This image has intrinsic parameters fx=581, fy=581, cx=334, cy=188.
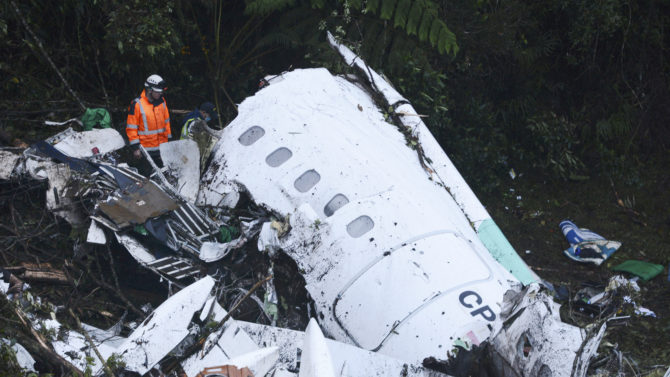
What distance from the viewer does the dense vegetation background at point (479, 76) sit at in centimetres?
774

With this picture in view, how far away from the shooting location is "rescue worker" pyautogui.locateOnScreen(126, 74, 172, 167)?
22.2 feet

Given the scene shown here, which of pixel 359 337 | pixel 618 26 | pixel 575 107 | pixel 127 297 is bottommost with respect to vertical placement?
pixel 575 107

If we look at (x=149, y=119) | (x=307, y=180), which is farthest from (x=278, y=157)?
(x=149, y=119)

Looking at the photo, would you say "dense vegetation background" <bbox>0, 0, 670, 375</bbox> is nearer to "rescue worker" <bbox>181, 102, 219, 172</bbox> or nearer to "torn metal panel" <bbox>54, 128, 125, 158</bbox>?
"torn metal panel" <bbox>54, 128, 125, 158</bbox>

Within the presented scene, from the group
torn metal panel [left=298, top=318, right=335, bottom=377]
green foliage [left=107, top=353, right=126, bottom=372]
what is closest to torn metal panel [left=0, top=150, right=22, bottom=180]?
green foliage [left=107, top=353, right=126, bottom=372]

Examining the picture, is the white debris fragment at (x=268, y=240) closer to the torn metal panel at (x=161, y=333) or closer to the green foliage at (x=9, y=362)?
the torn metal panel at (x=161, y=333)

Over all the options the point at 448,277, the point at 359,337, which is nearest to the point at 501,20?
the point at 448,277

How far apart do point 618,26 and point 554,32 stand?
996 millimetres

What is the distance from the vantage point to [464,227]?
18.4 feet

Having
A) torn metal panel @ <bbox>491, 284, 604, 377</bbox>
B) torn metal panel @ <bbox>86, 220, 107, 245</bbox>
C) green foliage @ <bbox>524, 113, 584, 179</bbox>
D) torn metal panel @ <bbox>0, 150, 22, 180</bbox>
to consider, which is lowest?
green foliage @ <bbox>524, 113, 584, 179</bbox>

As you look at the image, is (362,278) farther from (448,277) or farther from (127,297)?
(127,297)

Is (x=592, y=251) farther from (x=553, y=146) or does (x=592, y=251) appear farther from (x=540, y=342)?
(x=540, y=342)

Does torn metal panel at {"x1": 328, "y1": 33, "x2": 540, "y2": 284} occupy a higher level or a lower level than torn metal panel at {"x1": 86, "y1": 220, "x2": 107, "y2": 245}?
lower

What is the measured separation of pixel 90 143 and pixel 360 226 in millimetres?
3485
